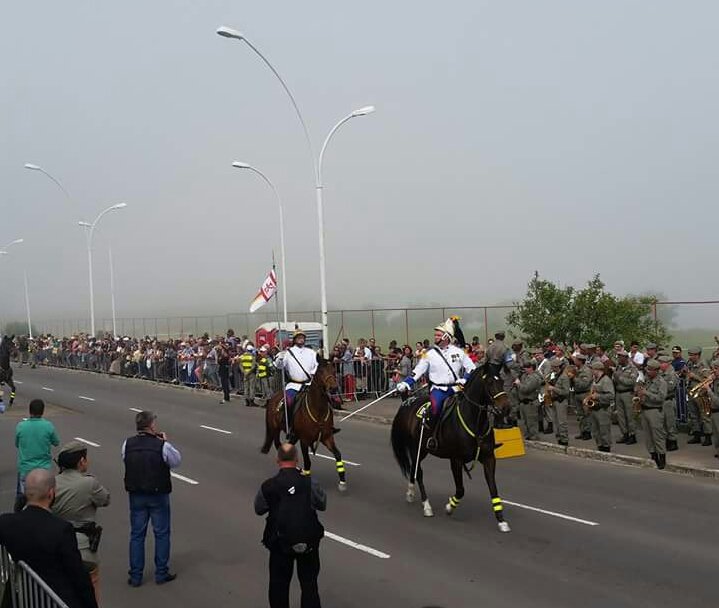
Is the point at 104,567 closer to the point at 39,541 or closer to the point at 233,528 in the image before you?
the point at 233,528

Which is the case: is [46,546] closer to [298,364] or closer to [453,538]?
[453,538]

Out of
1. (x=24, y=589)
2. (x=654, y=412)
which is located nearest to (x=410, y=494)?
(x=654, y=412)

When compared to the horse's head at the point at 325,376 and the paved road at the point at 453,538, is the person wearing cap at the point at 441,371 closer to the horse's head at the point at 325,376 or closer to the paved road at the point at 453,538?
the horse's head at the point at 325,376

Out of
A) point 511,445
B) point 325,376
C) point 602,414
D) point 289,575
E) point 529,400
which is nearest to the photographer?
point 289,575

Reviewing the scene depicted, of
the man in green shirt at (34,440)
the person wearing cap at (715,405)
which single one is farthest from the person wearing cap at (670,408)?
the man in green shirt at (34,440)

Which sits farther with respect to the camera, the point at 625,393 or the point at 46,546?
the point at 625,393

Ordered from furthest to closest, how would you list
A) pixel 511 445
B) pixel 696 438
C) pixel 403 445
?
pixel 696 438
pixel 511 445
pixel 403 445

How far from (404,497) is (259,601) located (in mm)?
4773

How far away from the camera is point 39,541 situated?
5094 millimetres

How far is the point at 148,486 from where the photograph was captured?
819cm

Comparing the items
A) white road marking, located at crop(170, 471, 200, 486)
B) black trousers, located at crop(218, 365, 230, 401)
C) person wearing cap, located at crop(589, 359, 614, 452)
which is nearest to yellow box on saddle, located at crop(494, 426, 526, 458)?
person wearing cap, located at crop(589, 359, 614, 452)

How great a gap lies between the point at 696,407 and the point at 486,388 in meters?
7.57

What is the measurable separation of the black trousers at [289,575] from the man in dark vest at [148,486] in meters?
2.21

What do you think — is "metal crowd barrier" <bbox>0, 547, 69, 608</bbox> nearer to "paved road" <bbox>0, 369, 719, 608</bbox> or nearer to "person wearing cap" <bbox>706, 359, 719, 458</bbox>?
"paved road" <bbox>0, 369, 719, 608</bbox>
